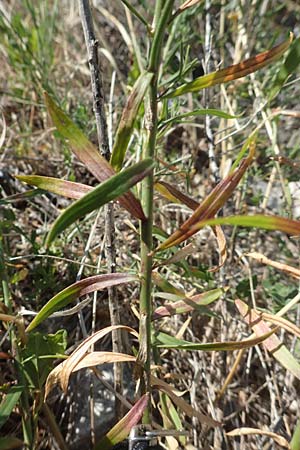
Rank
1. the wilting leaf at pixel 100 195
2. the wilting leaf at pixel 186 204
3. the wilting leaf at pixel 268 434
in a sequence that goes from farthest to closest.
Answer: the wilting leaf at pixel 268 434
the wilting leaf at pixel 186 204
the wilting leaf at pixel 100 195

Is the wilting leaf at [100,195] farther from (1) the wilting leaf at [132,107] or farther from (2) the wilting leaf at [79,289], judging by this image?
(2) the wilting leaf at [79,289]

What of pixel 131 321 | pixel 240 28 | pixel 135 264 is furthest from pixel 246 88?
pixel 131 321

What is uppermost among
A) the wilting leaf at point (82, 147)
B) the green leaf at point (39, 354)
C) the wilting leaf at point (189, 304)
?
the wilting leaf at point (82, 147)

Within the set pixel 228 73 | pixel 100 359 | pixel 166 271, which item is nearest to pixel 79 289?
pixel 100 359

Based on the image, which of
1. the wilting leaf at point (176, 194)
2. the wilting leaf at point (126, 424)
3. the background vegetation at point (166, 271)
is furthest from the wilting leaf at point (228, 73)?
the wilting leaf at point (126, 424)

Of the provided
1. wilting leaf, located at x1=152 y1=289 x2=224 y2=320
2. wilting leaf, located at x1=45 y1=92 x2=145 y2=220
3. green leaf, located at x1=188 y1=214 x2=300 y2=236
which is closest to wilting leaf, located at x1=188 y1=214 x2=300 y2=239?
green leaf, located at x1=188 y1=214 x2=300 y2=236

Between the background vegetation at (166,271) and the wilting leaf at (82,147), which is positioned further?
the background vegetation at (166,271)
